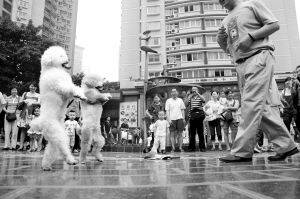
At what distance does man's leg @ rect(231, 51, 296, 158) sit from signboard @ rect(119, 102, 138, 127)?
32.2m

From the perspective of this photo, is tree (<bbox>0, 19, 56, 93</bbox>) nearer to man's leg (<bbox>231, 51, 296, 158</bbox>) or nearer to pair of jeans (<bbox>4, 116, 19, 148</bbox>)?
pair of jeans (<bbox>4, 116, 19, 148</bbox>)

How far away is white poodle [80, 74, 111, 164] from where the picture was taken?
4699mm

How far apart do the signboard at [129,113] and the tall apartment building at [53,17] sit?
2842 centimetres

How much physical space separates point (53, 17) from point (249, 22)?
75052 millimetres

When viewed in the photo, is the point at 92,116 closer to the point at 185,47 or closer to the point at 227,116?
the point at 227,116

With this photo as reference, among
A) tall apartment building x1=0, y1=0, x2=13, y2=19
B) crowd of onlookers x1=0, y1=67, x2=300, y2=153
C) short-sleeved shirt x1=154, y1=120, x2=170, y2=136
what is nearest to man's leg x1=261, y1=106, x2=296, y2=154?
crowd of onlookers x1=0, y1=67, x2=300, y2=153

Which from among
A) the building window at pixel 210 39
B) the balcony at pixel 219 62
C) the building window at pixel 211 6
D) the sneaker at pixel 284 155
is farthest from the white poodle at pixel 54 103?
the building window at pixel 211 6

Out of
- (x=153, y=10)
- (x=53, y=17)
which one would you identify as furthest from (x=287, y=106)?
(x=53, y=17)

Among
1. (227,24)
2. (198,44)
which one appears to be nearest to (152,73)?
(198,44)

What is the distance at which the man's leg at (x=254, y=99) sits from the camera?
3303 mm

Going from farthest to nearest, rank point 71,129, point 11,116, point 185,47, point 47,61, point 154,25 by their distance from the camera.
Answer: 1. point 154,25
2. point 185,47
3. point 71,129
4. point 11,116
5. point 47,61

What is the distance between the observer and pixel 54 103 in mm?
3791

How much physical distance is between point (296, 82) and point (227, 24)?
4.00 metres

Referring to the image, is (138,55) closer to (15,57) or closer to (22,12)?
(15,57)
